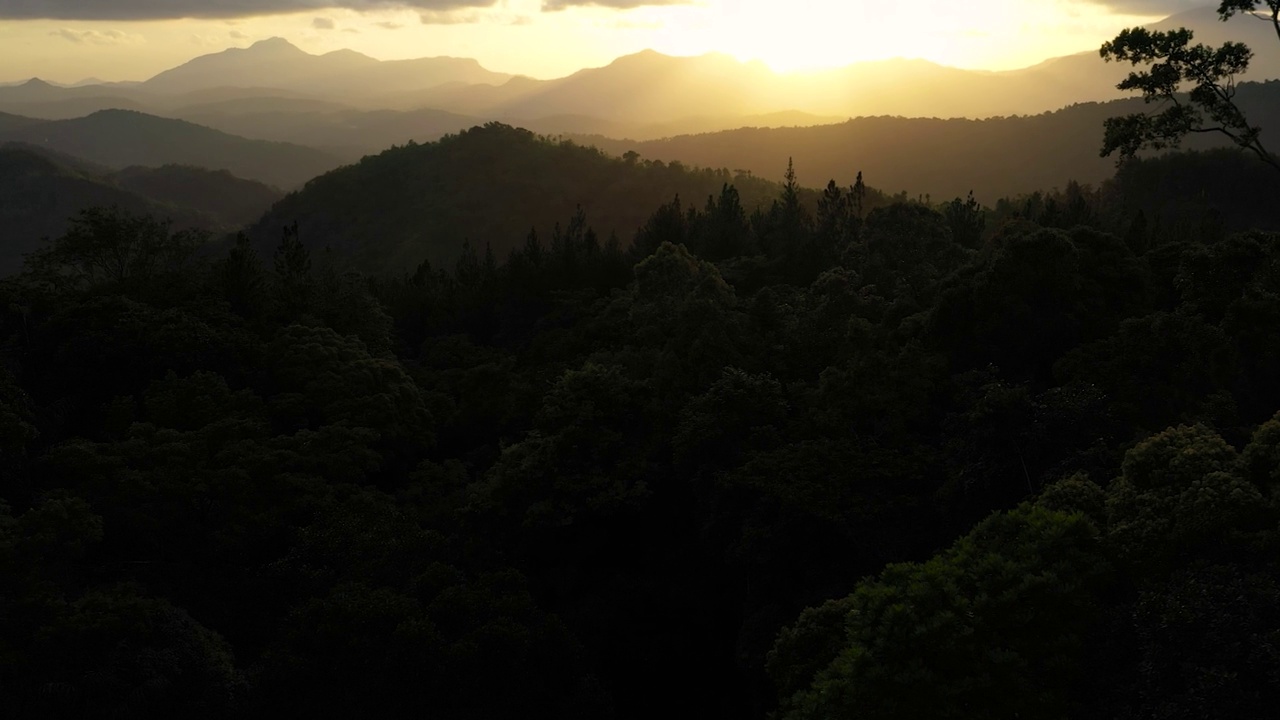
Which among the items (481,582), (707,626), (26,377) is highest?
(26,377)

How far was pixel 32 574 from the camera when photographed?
21625mm

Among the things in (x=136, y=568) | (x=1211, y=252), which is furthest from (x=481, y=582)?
(x=1211, y=252)

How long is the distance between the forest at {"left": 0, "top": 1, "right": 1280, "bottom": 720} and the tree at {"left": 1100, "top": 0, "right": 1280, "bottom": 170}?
0.10 m

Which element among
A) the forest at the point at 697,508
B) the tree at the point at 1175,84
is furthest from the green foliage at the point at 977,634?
the tree at the point at 1175,84

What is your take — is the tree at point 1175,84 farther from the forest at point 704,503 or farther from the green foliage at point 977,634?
the green foliage at point 977,634

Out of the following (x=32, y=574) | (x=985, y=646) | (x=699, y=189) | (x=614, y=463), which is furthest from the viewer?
(x=699, y=189)

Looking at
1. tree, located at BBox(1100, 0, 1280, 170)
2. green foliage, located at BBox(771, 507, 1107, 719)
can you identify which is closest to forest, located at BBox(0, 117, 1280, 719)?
green foliage, located at BBox(771, 507, 1107, 719)

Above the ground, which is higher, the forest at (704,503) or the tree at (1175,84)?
the tree at (1175,84)

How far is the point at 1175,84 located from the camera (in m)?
22.1

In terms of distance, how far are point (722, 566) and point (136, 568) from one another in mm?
16834

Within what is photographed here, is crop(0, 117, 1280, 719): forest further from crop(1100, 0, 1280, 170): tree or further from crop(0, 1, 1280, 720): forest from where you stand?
crop(1100, 0, 1280, 170): tree

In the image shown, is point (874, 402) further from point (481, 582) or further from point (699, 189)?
point (699, 189)

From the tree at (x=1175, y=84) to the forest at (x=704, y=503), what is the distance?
0.31 feet

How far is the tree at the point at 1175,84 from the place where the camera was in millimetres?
20938
